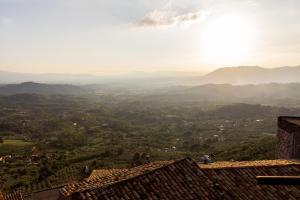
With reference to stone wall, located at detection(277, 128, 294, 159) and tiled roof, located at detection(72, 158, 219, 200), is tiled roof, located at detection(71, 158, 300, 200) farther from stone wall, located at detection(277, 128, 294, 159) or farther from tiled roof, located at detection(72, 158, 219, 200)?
stone wall, located at detection(277, 128, 294, 159)

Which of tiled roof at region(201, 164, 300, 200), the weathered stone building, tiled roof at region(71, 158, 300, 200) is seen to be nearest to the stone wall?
the weathered stone building

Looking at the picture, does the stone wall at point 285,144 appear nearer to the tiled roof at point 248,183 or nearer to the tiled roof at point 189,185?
the tiled roof at point 248,183

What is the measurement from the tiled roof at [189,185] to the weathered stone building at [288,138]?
4.25 m

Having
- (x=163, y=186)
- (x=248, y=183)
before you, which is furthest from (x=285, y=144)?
(x=163, y=186)

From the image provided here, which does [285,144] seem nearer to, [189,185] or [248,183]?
[248,183]

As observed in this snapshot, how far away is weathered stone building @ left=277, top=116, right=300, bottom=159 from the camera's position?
19562 mm

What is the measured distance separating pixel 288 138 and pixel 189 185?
9395 millimetres

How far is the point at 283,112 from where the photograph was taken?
6156 inches

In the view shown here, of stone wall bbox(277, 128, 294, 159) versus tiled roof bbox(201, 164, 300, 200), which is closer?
tiled roof bbox(201, 164, 300, 200)

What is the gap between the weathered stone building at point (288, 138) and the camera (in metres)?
19.6

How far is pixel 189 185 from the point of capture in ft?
44.3

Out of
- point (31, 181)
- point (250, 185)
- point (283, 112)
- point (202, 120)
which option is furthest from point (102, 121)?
point (250, 185)

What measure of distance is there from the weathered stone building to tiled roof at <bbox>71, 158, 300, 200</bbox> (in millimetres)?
4253

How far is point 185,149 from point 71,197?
268ft
